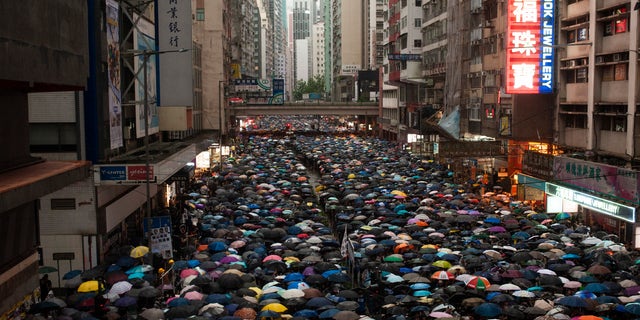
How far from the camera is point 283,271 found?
84.1 ft

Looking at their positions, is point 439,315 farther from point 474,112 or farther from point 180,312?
point 474,112

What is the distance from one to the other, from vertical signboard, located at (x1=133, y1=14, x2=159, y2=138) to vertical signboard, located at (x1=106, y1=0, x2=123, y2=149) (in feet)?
5.55

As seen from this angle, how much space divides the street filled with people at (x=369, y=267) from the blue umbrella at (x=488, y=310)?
0.03m

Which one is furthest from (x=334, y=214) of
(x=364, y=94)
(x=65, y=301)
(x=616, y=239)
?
(x=364, y=94)

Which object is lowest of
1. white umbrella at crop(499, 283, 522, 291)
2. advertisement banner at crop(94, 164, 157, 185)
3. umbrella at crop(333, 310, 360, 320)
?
umbrella at crop(333, 310, 360, 320)

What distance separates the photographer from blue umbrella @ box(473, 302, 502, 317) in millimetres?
20172

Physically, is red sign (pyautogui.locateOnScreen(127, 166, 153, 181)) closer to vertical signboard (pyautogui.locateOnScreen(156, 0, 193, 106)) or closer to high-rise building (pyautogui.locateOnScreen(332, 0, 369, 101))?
vertical signboard (pyautogui.locateOnScreen(156, 0, 193, 106))

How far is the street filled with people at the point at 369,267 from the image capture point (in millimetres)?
20750

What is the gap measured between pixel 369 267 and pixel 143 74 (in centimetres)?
1682

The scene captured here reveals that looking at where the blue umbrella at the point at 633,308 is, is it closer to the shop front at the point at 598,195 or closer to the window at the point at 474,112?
the shop front at the point at 598,195

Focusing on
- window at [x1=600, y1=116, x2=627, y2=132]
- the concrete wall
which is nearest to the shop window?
window at [x1=600, y1=116, x2=627, y2=132]

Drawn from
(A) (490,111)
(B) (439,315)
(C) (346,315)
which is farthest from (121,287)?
(A) (490,111)

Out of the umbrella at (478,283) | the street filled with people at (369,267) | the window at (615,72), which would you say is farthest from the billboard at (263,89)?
the umbrella at (478,283)

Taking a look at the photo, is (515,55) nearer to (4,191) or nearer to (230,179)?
(230,179)
